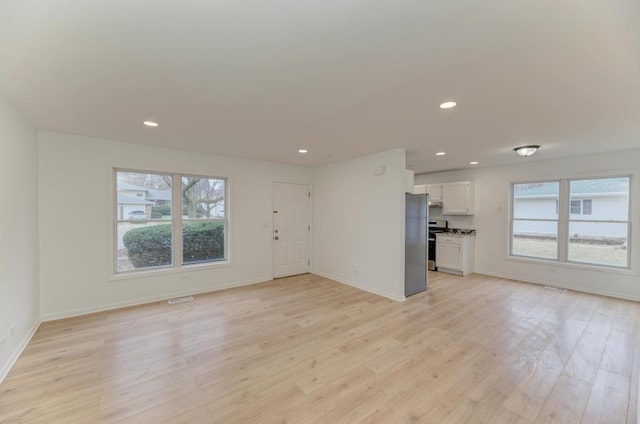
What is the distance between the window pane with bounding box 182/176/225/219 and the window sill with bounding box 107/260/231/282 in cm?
89

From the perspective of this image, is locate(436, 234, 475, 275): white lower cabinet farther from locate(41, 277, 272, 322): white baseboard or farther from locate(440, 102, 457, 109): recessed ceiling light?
locate(41, 277, 272, 322): white baseboard

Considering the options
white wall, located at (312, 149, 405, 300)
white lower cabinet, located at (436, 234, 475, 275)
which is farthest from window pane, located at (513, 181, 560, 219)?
white wall, located at (312, 149, 405, 300)

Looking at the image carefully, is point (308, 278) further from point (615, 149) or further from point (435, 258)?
point (615, 149)

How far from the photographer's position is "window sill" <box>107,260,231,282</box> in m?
4.01

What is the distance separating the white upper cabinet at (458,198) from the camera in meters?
6.29

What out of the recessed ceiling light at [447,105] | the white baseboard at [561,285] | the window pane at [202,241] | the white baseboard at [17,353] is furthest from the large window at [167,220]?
the white baseboard at [561,285]

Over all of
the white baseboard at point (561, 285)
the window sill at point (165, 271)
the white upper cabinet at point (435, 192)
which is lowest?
the white baseboard at point (561, 285)

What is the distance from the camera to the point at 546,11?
1361 millimetres

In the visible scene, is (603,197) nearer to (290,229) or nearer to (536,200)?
(536,200)

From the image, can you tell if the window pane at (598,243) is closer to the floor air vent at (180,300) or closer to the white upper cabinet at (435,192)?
the white upper cabinet at (435,192)

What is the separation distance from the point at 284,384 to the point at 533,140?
461 cm

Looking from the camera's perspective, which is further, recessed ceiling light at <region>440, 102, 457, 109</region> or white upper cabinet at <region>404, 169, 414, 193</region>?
white upper cabinet at <region>404, 169, 414, 193</region>

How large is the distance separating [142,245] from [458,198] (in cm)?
679

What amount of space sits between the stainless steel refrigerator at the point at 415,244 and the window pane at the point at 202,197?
3507 mm
